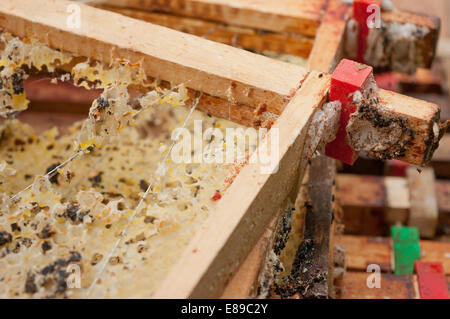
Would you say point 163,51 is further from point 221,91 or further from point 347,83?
point 347,83

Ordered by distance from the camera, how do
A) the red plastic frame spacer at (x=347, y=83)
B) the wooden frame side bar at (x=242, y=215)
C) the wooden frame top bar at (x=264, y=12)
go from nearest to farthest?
the wooden frame side bar at (x=242, y=215) → the red plastic frame spacer at (x=347, y=83) → the wooden frame top bar at (x=264, y=12)

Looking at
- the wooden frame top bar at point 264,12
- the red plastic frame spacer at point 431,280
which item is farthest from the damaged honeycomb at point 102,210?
the red plastic frame spacer at point 431,280

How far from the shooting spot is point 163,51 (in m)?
1.42

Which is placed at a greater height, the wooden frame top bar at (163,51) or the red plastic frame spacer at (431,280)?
the wooden frame top bar at (163,51)

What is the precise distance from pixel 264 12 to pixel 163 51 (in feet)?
1.98

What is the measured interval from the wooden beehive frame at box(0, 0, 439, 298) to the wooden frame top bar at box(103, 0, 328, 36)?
251 millimetres

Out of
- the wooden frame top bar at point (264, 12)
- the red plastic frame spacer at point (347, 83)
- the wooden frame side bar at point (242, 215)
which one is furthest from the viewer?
the wooden frame top bar at point (264, 12)

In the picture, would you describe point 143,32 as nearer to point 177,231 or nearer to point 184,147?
point 184,147

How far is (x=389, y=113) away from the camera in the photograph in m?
1.29

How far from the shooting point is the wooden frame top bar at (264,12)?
1869 millimetres

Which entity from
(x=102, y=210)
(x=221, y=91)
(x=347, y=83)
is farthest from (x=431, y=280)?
(x=102, y=210)

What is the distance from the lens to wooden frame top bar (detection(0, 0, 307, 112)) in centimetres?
136

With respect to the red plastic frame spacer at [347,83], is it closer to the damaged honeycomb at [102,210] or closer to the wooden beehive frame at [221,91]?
the wooden beehive frame at [221,91]
